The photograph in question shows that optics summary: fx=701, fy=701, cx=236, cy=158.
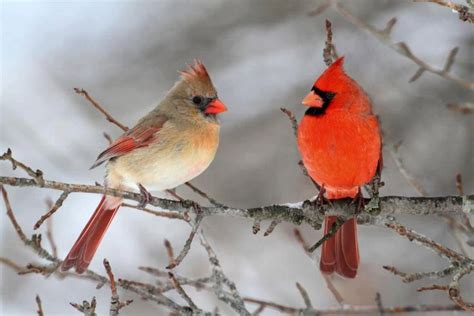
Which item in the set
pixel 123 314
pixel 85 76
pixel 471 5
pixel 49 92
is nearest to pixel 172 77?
pixel 85 76

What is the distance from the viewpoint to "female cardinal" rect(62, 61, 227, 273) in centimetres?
322

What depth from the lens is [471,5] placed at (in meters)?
2.33

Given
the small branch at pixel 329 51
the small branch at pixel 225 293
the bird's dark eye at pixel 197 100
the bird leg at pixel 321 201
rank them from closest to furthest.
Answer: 1. the small branch at pixel 225 293
2. the small branch at pixel 329 51
3. the bird leg at pixel 321 201
4. the bird's dark eye at pixel 197 100

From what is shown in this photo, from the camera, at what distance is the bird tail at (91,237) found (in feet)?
10.4

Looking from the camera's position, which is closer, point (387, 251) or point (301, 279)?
point (387, 251)

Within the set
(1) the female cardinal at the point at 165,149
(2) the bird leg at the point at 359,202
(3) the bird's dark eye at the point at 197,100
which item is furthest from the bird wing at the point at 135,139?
(2) the bird leg at the point at 359,202

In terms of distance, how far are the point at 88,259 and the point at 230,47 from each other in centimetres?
343

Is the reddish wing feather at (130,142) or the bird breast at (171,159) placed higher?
the reddish wing feather at (130,142)

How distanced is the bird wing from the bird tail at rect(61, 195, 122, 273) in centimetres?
22

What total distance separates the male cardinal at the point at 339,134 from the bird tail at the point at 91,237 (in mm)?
991

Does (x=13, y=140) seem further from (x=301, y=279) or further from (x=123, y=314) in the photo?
(x=301, y=279)

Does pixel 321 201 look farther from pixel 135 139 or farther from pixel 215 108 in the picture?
pixel 135 139

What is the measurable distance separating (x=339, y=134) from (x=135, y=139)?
3.36ft

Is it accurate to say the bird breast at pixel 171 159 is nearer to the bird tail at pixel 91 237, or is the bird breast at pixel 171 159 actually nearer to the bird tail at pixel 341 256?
the bird tail at pixel 91 237
